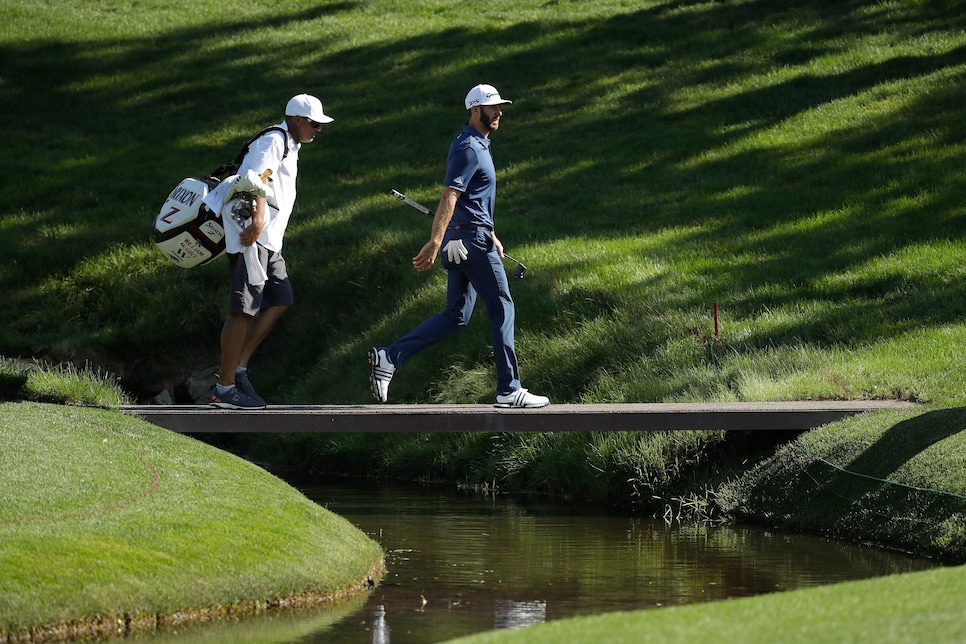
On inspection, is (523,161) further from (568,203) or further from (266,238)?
(266,238)

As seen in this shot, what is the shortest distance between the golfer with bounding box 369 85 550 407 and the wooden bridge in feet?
1.26

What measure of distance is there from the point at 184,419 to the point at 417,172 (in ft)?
43.5

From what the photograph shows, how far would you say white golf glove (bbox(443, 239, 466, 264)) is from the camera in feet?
36.1

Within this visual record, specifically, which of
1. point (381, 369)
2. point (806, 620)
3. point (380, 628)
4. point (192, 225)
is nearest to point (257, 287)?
point (192, 225)

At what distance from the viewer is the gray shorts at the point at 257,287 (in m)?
11.2

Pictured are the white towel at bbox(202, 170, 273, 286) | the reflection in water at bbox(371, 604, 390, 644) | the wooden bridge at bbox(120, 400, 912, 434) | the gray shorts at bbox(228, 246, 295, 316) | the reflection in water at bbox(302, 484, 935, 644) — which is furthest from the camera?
the wooden bridge at bbox(120, 400, 912, 434)

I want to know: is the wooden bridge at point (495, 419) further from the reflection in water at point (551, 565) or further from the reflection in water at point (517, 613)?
the reflection in water at point (517, 613)

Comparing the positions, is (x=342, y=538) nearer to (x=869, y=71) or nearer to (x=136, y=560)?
(x=136, y=560)

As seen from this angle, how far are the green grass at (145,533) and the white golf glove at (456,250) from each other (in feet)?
7.35

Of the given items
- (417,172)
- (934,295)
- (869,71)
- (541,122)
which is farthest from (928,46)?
(934,295)

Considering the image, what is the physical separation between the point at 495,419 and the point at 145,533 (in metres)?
3.68

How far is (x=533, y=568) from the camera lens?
980 cm

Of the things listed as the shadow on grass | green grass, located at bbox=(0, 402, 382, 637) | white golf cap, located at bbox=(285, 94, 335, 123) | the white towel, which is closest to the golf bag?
the white towel

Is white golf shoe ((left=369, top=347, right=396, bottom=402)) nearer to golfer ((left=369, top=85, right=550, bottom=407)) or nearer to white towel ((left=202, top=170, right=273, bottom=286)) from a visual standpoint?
golfer ((left=369, top=85, right=550, bottom=407))
